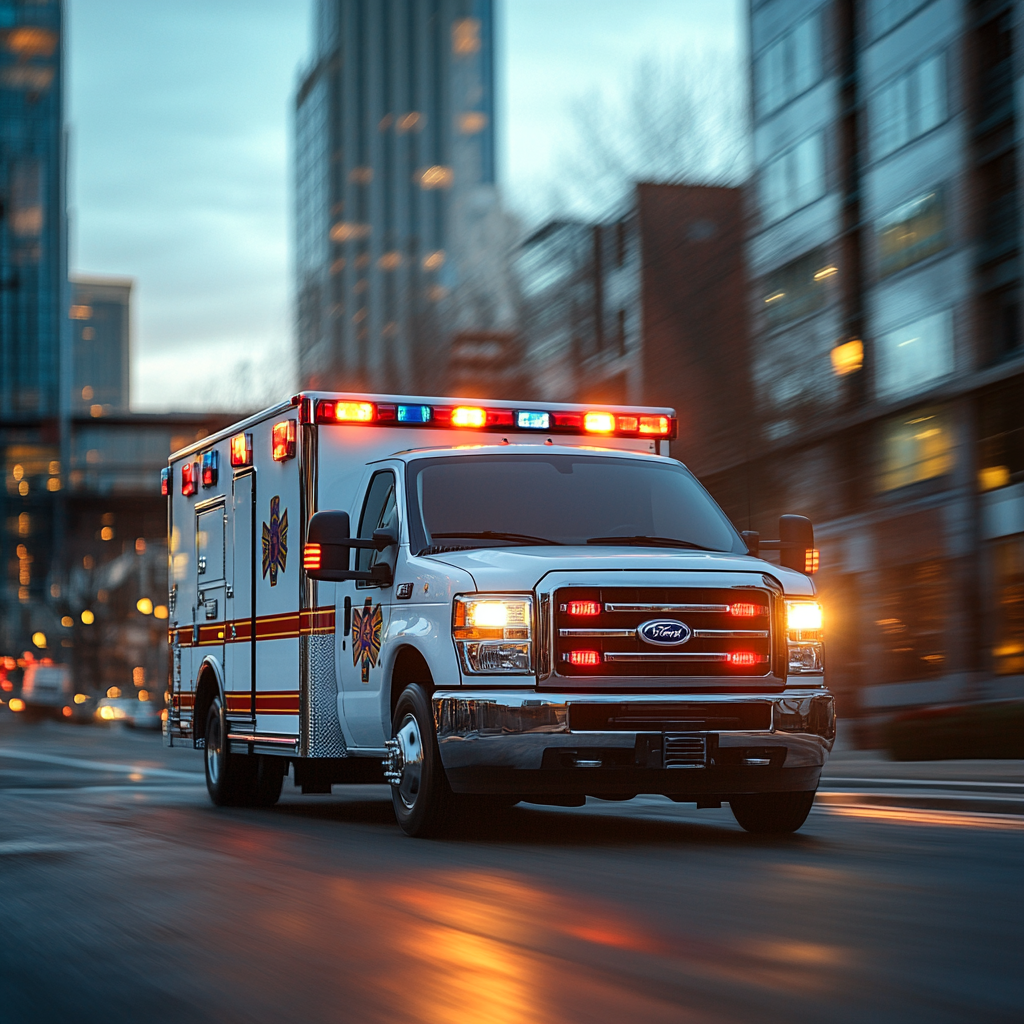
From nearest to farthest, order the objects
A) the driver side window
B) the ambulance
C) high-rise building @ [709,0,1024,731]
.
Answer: the ambulance
the driver side window
high-rise building @ [709,0,1024,731]

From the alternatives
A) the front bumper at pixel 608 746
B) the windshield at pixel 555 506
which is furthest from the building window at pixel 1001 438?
the front bumper at pixel 608 746

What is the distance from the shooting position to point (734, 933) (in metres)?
6.26

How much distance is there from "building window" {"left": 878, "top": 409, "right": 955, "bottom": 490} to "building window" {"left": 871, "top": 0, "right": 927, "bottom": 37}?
368 inches

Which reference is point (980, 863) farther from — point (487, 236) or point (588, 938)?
point (487, 236)

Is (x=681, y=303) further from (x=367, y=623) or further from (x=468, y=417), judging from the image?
(x=367, y=623)

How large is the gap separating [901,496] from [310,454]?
2917cm

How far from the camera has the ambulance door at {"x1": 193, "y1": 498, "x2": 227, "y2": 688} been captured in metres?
13.9

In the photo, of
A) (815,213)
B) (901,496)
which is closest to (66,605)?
(901,496)

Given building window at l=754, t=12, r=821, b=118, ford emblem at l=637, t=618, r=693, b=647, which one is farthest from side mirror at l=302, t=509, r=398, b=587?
building window at l=754, t=12, r=821, b=118

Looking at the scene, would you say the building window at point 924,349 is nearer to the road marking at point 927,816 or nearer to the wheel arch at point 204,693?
the wheel arch at point 204,693

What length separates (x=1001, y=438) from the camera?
37.4m

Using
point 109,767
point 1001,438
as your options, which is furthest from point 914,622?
point 109,767

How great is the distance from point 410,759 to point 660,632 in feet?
5.56

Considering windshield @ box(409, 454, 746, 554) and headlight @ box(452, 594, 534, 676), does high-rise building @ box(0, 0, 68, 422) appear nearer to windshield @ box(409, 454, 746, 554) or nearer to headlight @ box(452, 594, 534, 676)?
windshield @ box(409, 454, 746, 554)
